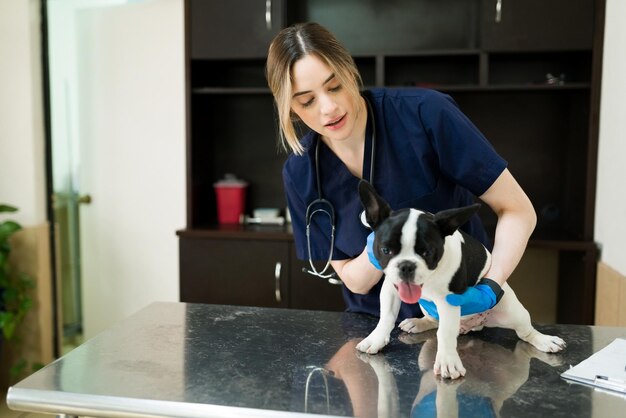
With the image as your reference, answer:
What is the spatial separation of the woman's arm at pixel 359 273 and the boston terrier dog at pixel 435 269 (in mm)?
234

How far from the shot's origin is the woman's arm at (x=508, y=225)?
1.30 m

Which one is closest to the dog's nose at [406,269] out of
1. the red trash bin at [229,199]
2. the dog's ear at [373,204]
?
the dog's ear at [373,204]

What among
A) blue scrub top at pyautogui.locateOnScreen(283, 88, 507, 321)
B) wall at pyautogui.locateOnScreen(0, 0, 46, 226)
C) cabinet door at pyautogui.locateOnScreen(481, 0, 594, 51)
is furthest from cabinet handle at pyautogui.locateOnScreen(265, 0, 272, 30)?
blue scrub top at pyautogui.locateOnScreen(283, 88, 507, 321)

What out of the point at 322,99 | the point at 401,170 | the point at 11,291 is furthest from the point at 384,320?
the point at 11,291

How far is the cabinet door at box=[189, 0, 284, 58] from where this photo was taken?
279cm

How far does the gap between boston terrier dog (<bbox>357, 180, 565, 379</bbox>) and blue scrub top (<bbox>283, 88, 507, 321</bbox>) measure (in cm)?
25

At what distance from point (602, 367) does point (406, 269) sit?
50 centimetres

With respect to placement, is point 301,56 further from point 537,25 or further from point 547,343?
point 537,25

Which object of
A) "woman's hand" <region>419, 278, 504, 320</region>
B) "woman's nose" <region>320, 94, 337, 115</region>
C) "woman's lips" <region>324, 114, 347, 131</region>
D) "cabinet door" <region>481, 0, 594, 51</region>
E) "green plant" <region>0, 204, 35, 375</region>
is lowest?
"green plant" <region>0, 204, 35, 375</region>

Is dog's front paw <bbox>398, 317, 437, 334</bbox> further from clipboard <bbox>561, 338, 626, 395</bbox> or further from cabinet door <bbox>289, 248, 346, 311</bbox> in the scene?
cabinet door <bbox>289, 248, 346, 311</bbox>

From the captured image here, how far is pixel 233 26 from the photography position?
283cm

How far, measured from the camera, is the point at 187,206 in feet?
9.70

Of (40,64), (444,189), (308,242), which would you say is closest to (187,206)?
(40,64)

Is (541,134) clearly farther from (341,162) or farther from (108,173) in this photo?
(108,173)
